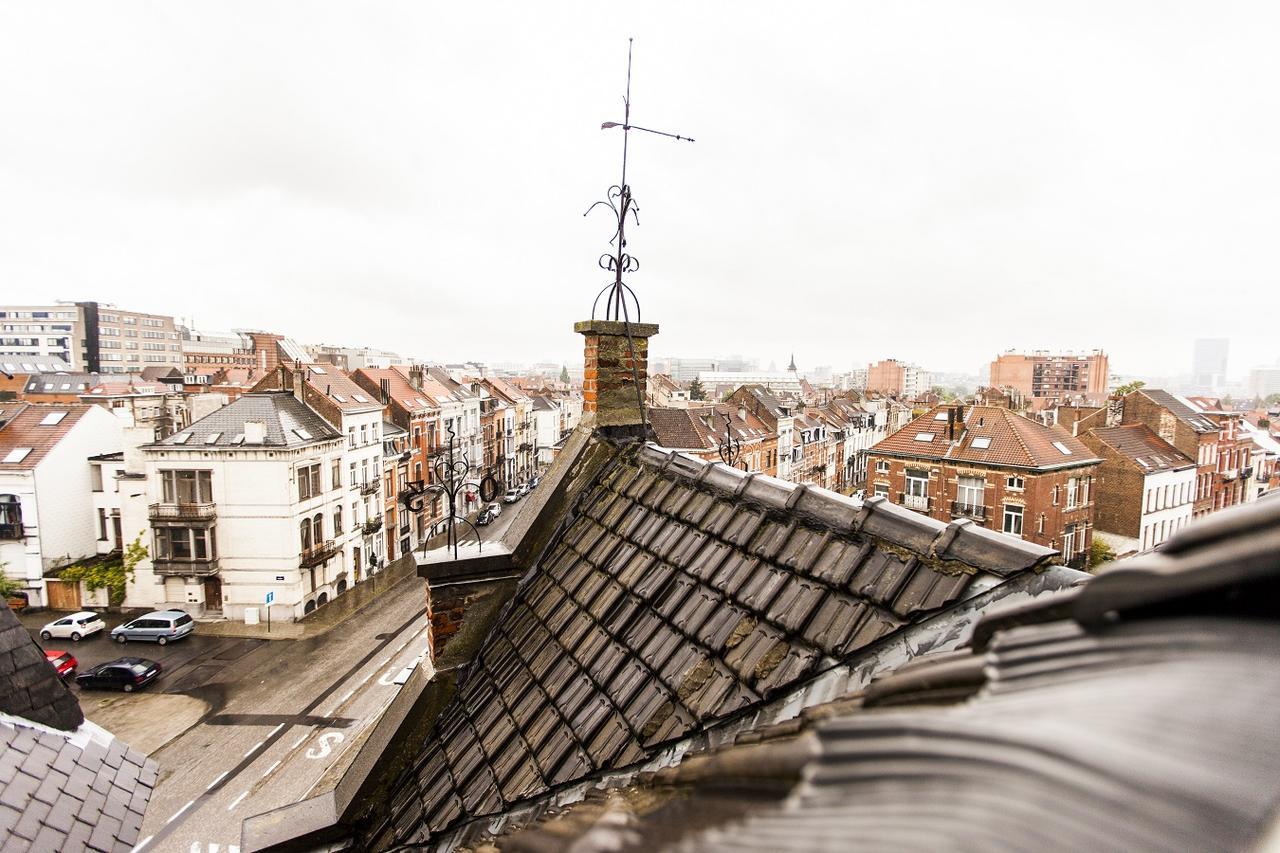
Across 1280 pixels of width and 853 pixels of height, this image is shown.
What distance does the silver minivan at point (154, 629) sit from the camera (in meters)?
23.5

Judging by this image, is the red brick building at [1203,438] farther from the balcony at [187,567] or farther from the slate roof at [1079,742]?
the balcony at [187,567]

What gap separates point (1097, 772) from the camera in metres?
0.83

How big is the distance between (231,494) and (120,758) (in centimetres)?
→ 2182

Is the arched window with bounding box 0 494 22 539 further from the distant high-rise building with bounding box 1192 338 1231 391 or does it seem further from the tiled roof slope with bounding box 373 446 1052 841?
the distant high-rise building with bounding box 1192 338 1231 391

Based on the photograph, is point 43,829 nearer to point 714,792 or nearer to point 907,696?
point 714,792

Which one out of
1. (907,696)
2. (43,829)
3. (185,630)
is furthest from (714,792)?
(185,630)

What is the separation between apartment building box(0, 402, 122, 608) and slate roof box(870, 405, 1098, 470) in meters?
38.4

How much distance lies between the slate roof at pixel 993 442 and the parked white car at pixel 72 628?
117ft

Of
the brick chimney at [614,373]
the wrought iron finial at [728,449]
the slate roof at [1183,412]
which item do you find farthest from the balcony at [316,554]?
the slate roof at [1183,412]

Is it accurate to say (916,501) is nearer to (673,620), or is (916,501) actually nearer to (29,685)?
(673,620)

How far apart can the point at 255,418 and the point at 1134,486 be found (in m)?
42.3

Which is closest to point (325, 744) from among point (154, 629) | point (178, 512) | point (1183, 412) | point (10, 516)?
point (154, 629)

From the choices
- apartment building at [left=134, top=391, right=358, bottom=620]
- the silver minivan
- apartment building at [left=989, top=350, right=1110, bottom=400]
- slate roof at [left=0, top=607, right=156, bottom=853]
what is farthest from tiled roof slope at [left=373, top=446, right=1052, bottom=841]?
apartment building at [left=989, top=350, right=1110, bottom=400]

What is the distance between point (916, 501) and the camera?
3192 centimetres
